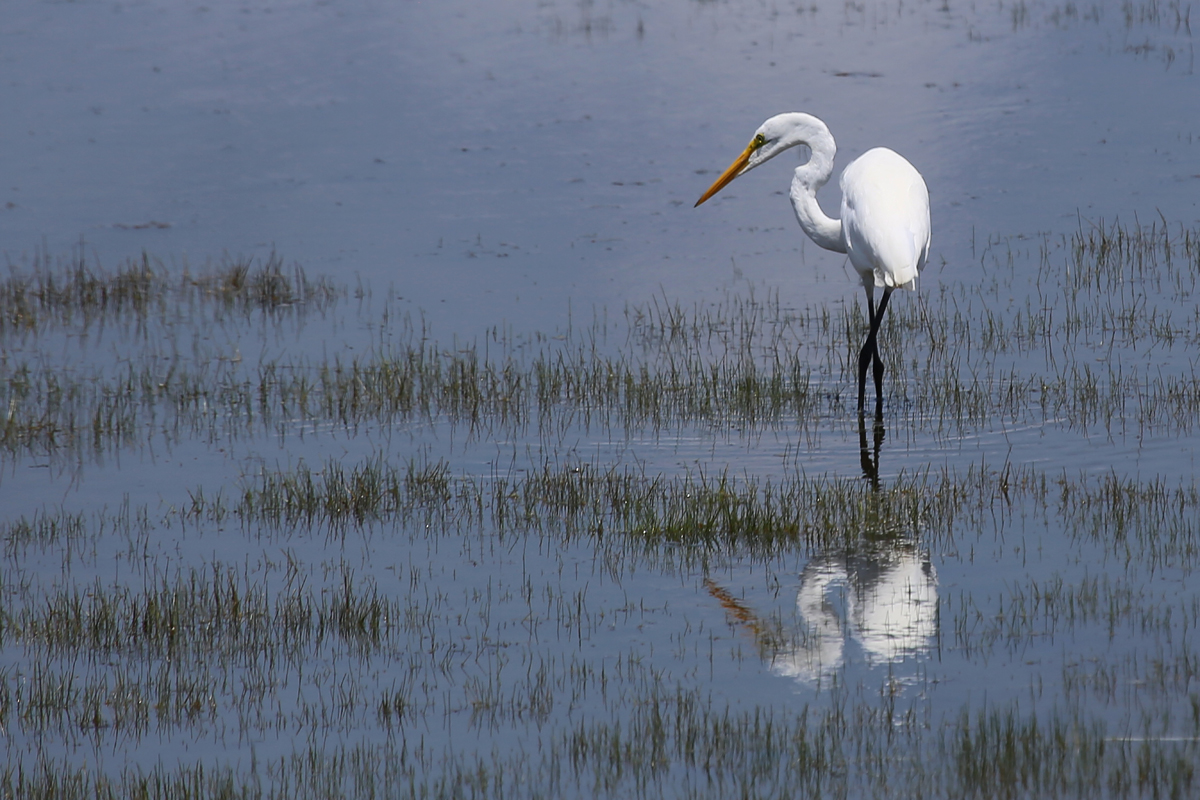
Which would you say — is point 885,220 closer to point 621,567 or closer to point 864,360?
point 864,360

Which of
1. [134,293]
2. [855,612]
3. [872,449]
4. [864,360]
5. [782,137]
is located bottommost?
[855,612]

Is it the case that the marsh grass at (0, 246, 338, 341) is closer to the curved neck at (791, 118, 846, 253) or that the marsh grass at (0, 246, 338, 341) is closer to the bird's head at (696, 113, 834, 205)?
the bird's head at (696, 113, 834, 205)

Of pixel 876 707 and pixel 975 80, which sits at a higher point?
pixel 975 80

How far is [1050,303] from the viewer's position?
42.1 feet

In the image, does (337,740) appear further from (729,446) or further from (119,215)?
(119,215)

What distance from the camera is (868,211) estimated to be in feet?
32.3

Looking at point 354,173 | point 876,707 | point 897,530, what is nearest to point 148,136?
point 354,173

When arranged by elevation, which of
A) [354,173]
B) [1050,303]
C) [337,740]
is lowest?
[337,740]

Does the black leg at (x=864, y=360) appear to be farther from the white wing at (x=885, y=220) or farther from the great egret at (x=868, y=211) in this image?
the white wing at (x=885, y=220)

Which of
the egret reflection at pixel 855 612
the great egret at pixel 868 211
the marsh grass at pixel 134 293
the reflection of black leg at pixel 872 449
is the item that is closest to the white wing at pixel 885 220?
the great egret at pixel 868 211

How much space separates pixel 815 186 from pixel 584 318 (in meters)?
3.47

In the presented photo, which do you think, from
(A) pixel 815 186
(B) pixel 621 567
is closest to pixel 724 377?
(A) pixel 815 186

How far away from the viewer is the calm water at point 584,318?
18.5 feet

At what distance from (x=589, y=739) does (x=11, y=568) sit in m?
3.82
